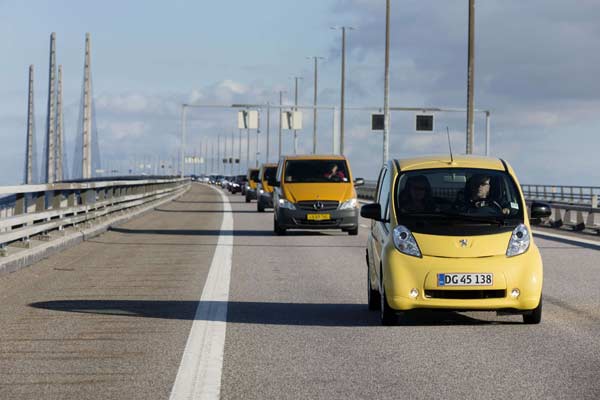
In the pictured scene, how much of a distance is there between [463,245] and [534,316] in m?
0.92

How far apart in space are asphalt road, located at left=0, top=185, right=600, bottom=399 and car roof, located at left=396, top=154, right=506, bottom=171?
144 centimetres

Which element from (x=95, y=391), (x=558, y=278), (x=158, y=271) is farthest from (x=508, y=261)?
(x=158, y=271)

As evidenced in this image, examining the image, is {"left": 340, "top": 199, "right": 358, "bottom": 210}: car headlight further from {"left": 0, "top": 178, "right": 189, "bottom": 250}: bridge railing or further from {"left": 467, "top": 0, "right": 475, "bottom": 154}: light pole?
{"left": 467, "top": 0, "right": 475, "bottom": 154}: light pole

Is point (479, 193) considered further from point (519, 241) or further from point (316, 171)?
point (316, 171)

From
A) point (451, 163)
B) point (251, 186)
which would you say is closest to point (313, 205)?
point (451, 163)

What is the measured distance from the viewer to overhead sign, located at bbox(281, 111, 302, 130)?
80.6m

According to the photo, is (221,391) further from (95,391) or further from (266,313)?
(266,313)

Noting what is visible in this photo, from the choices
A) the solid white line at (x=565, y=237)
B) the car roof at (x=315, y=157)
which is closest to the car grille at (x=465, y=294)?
the solid white line at (x=565, y=237)

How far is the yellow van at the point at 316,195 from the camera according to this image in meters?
26.8

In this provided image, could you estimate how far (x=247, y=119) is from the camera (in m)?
79.8

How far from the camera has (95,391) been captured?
695 cm

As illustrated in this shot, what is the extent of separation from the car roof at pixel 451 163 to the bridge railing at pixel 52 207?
6379 millimetres

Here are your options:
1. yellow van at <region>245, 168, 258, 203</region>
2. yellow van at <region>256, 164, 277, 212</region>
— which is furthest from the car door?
yellow van at <region>245, 168, 258, 203</region>

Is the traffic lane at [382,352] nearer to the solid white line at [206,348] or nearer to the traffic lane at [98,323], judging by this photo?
the solid white line at [206,348]
